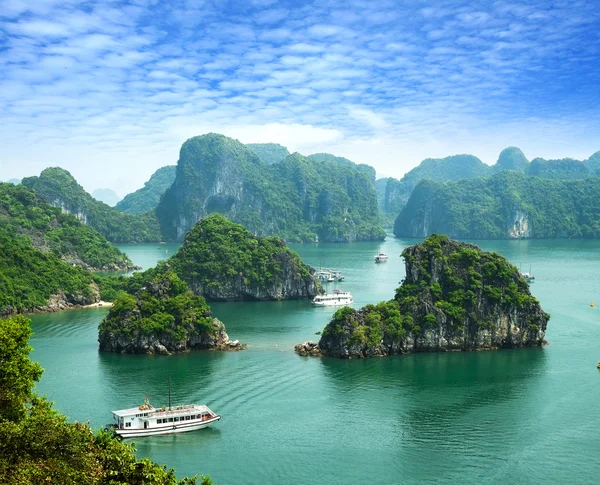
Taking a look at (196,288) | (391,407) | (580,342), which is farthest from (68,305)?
(580,342)

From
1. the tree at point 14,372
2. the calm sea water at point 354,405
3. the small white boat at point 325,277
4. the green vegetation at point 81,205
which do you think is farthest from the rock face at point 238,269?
the green vegetation at point 81,205

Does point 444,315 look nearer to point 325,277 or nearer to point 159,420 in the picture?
point 159,420

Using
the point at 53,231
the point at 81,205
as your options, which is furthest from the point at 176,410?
the point at 81,205

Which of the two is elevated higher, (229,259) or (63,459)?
(229,259)

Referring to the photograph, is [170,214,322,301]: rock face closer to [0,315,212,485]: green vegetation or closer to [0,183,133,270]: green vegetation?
[0,183,133,270]: green vegetation

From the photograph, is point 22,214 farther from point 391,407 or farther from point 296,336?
point 391,407

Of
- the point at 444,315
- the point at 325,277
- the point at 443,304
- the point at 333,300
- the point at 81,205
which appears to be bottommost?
the point at 333,300
